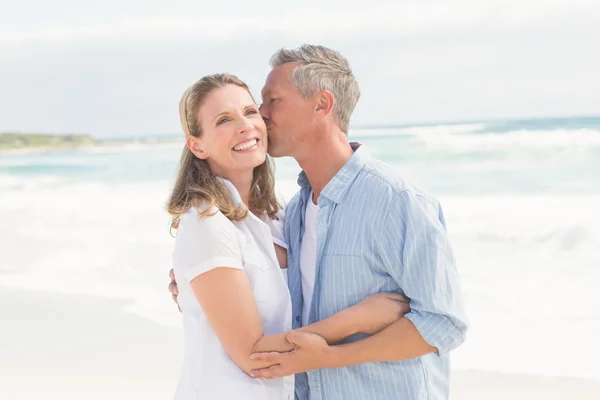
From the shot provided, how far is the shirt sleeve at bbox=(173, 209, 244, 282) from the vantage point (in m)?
2.21

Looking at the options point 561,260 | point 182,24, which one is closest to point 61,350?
point 561,260

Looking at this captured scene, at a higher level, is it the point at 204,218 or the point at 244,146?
the point at 244,146

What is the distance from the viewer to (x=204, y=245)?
221 cm

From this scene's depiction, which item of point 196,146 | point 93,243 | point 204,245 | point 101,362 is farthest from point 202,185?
point 93,243

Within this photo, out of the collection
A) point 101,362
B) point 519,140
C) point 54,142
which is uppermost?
point 101,362

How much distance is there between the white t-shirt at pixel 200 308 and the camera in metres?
2.22

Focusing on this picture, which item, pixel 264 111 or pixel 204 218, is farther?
pixel 264 111

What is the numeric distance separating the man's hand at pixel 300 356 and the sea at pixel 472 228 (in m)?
0.55

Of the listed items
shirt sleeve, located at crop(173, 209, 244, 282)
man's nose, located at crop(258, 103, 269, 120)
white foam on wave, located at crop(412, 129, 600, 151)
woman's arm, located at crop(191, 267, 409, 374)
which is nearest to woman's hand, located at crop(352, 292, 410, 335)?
woman's arm, located at crop(191, 267, 409, 374)

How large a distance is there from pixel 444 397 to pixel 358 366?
28cm

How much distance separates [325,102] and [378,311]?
64 cm

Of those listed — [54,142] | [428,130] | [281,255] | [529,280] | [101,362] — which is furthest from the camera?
[54,142]

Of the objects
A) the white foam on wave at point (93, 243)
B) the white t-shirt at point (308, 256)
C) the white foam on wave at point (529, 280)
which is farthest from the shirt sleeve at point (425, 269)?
the white foam on wave at point (93, 243)

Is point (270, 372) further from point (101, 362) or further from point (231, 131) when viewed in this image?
point (101, 362)
